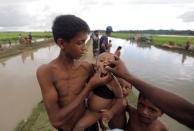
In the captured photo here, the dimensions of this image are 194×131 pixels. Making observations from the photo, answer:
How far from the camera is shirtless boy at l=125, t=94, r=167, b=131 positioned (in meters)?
1.88

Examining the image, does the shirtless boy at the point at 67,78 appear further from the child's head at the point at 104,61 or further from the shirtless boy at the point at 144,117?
the shirtless boy at the point at 144,117

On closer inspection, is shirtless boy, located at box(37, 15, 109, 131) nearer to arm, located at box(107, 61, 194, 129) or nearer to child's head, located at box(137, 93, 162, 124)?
child's head, located at box(137, 93, 162, 124)

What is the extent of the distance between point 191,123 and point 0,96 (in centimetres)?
908

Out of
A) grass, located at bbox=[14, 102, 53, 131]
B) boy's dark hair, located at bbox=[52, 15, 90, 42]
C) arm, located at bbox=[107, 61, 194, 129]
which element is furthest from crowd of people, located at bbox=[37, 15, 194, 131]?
grass, located at bbox=[14, 102, 53, 131]

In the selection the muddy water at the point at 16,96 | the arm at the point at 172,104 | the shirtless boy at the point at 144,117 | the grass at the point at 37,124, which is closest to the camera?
the arm at the point at 172,104

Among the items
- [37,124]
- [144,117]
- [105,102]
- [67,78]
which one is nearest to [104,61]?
[105,102]

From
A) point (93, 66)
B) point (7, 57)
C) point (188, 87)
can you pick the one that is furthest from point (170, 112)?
point (7, 57)

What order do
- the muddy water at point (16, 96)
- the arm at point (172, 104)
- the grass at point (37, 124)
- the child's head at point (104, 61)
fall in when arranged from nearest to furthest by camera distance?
the arm at point (172, 104)
the child's head at point (104, 61)
the grass at point (37, 124)
the muddy water at point (16, 96)

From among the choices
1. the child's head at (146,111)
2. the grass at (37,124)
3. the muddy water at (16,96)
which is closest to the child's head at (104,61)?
the child's head at (146,111)

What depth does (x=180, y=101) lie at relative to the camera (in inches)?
52.1

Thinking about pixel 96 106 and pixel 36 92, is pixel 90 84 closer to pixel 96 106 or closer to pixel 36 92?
pixel 96 106

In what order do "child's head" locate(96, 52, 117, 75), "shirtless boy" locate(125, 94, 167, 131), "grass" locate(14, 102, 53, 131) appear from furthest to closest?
"grass" locate(14, 102, 53, 131) → "shirtless boy" locate(125, 94, 167, 131) → "child's head" locate(96, 52, 117, 75)

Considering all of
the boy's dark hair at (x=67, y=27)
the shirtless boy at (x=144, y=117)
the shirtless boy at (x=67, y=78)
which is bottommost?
the shirtless boy at (x=144, y=117)

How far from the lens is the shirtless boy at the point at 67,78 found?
75.9 inches
